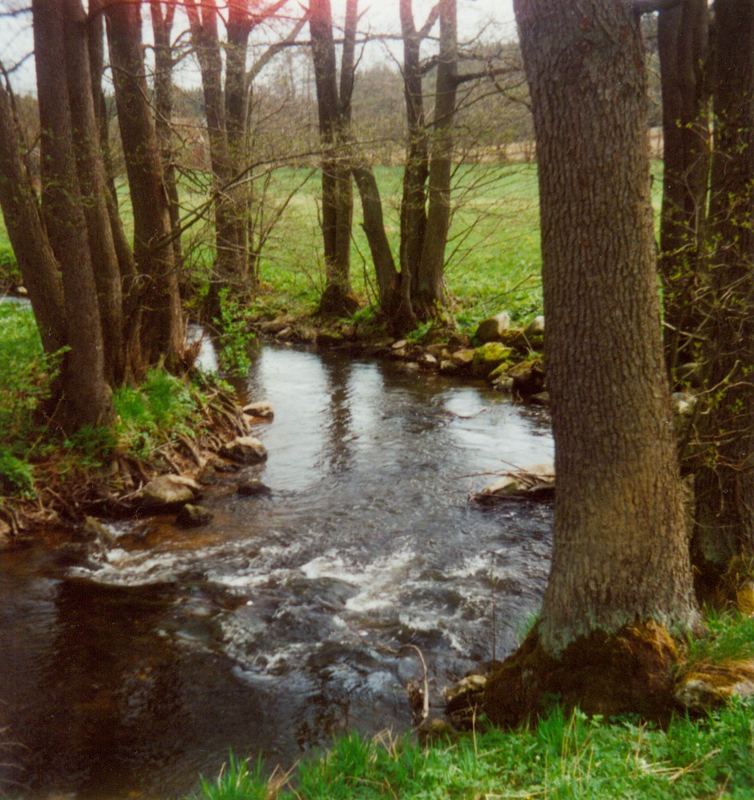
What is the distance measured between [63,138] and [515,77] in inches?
396

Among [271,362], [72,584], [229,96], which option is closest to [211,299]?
[271,362]

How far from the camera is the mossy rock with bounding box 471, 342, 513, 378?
48.8ft

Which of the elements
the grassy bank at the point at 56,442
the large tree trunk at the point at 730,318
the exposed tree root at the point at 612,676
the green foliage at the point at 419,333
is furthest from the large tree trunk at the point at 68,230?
the green foliage at the point at 419,333

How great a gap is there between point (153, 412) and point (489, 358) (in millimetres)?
7087

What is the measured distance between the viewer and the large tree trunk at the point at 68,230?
7.99 meters

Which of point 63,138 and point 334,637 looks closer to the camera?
point 334,637

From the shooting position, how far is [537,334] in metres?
14.6

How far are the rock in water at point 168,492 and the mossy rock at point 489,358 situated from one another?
7198 millimetres

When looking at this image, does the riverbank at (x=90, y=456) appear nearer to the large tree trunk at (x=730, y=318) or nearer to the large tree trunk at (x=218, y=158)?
the large tree trunk at (x=218, y=158)

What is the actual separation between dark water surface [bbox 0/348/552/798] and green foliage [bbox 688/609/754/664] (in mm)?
1671

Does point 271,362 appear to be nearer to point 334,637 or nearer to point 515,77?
point 515,77

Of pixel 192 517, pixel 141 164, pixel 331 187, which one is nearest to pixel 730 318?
pixel 192 517

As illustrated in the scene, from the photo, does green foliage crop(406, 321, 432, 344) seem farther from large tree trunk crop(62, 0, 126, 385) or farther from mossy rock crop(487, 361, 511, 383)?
large tree trunk crop(62, 0, 126, 385)

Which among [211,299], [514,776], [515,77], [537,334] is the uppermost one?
[515,77]
